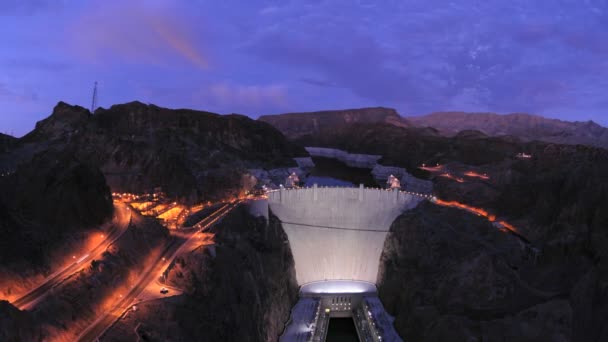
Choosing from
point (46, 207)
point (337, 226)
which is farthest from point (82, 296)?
point (337, 226)

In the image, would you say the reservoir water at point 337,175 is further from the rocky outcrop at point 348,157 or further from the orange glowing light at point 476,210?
the orange glowing light at point 476,210

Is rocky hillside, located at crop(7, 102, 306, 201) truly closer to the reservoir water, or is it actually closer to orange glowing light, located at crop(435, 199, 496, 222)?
the reservoir water

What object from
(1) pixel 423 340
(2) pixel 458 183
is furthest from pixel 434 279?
(2) pixel 458 183

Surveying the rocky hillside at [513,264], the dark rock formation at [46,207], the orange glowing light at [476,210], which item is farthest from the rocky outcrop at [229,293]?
the orange glowing light at [476,210]

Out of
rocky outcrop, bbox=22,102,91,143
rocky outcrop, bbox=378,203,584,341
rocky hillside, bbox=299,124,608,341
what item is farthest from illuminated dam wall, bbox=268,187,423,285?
rocky outcrop, bbox=22,102,91,143

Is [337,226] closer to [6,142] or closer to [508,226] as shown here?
[508,226]

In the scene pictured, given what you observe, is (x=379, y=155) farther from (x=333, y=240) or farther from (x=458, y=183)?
(x=333, y=240)
